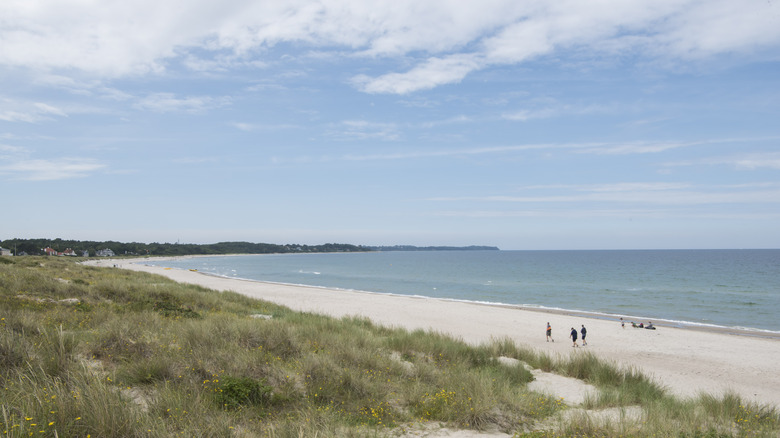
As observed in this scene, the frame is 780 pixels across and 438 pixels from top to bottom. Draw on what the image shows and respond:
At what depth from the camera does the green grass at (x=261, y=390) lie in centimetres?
491

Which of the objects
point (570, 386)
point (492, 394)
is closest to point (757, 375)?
point (570, 386)

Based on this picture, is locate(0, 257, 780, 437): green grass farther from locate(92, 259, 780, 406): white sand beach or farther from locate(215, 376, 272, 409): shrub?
locate(92, 259, 780, 406): white sand beach

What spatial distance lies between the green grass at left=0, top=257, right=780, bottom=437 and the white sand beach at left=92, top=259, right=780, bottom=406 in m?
4.62

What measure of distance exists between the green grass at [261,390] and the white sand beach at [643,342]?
15.2ft

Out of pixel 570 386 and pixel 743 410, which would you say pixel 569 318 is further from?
pixel 743 410

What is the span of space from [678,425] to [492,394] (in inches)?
100

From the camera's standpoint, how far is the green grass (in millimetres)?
4914

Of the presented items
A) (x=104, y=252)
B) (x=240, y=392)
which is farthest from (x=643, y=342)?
(x=104, y=252)

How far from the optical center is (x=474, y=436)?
6043 mm

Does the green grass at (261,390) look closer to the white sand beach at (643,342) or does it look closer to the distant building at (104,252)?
the white sand beach at (643,342)

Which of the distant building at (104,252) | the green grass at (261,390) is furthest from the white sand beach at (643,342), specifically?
the distant building at (104,252)

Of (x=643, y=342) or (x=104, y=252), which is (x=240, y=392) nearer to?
(x=643, y=342)

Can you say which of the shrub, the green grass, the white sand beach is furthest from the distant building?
the shrub

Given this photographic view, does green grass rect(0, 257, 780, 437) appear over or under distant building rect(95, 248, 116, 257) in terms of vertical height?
over
